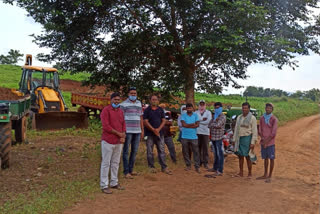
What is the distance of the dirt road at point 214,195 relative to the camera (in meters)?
5.39

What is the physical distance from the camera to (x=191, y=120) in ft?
26.3

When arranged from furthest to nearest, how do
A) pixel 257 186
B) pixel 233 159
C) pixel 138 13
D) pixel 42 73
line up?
pixel 42 73 → pixel 233 159 → pixel 138 13 → pixel 257 186

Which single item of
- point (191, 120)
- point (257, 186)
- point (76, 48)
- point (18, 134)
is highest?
point (76, 48)

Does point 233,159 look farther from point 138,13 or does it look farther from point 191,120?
point 138,13

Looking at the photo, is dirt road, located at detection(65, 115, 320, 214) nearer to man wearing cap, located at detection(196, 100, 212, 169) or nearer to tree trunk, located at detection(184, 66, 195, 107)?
man wearing cap, located at detection(196, 100, 212, 169)

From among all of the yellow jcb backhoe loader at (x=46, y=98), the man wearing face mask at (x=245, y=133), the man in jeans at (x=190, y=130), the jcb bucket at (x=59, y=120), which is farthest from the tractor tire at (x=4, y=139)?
the yellow jcb backhoe loader at (x=46, y=98)

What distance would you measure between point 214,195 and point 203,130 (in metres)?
2.41

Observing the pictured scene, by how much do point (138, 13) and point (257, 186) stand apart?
563cm

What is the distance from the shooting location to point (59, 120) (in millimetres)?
13781

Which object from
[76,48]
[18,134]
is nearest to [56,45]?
[76,48]

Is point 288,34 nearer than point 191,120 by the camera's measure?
No

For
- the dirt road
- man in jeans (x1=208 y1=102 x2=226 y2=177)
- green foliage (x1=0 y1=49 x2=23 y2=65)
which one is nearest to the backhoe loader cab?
the dirt road

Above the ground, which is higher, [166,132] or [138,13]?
[138,13]

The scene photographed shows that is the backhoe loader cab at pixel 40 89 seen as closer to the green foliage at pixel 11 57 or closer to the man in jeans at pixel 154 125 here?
the man in jeans at pixel 154 125
